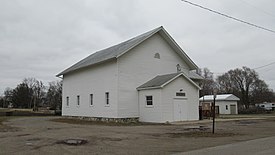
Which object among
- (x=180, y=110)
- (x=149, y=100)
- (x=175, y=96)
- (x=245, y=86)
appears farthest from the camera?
(x=245, y=86)

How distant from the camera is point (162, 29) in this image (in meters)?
29.9

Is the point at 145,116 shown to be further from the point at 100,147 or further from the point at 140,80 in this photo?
the point at 100,147

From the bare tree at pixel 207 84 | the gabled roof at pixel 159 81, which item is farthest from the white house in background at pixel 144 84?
the bare tree at pixel 207 84

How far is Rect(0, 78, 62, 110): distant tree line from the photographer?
88.3 m

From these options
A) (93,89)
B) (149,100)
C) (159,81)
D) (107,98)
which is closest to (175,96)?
(159,81)

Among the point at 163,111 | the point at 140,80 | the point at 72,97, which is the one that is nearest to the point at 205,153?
the point at 163,111

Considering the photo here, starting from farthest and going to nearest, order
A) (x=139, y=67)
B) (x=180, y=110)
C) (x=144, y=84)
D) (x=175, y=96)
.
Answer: (x=139, y=67) → (x=144, y=84) → (x=180, y=110) → (x=175, y=96)

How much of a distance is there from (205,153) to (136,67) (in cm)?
1926

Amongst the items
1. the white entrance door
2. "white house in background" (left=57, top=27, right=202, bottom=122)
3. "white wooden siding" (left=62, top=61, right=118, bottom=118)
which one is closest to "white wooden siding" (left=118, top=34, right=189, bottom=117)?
"white house in background" (left=57, top=27, right=202, bottom=122)

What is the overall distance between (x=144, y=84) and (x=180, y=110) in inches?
165

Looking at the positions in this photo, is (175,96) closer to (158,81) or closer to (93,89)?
(158,81)

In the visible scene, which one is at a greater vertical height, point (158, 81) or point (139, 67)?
point (139, 67)

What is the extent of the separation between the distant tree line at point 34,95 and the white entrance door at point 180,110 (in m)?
59.6

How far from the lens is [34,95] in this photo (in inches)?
3642
